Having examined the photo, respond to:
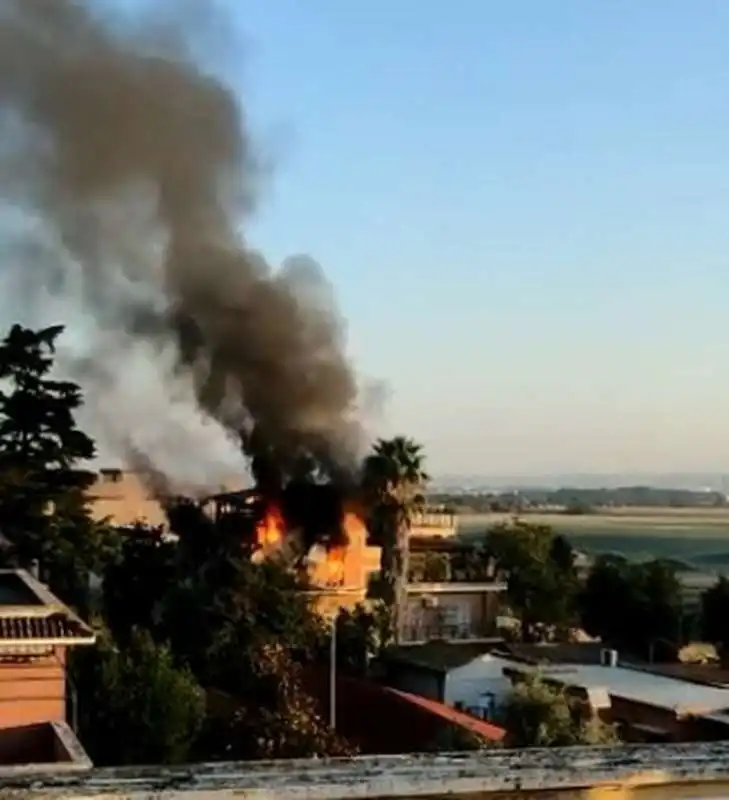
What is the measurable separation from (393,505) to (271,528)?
3.43m

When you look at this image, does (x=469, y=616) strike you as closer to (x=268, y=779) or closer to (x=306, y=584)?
(x=306, y=584)

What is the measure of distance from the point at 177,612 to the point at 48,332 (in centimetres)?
599

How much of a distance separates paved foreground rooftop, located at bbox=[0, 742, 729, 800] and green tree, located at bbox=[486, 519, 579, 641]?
3288 cm

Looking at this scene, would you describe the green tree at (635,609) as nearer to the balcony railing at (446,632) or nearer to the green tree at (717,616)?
the green tree at (717,616)

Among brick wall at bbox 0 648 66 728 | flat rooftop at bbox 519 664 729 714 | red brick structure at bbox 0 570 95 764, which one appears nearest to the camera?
red brick structure at bbox 0 570 95 764

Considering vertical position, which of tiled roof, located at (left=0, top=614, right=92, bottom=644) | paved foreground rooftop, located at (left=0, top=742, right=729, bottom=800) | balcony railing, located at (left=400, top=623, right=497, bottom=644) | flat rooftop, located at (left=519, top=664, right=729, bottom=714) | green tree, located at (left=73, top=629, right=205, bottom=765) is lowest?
balcony railing, located at (left=400, top=623, right=497, bottom=644)

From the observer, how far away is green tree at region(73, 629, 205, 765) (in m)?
17.2

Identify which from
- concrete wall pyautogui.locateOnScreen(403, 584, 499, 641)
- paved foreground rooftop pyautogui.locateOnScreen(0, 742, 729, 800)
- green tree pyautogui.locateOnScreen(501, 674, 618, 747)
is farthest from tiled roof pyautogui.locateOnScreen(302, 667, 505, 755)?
paved foreground rooftop pyautogui.locateOnScreen(0, 742, 729, 800)

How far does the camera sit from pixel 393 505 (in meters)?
33.3

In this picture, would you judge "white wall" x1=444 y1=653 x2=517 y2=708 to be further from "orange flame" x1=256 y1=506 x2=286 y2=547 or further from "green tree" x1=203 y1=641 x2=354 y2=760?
"orange flame" x1=256 y1=506 x2=286 y2=547

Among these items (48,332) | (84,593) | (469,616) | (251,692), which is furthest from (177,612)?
(469,616)

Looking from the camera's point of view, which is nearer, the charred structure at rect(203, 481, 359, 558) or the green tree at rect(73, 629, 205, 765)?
the green tree at rect(73, 629, 205, 765)

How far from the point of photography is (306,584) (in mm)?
31984

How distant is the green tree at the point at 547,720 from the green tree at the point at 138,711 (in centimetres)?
472
